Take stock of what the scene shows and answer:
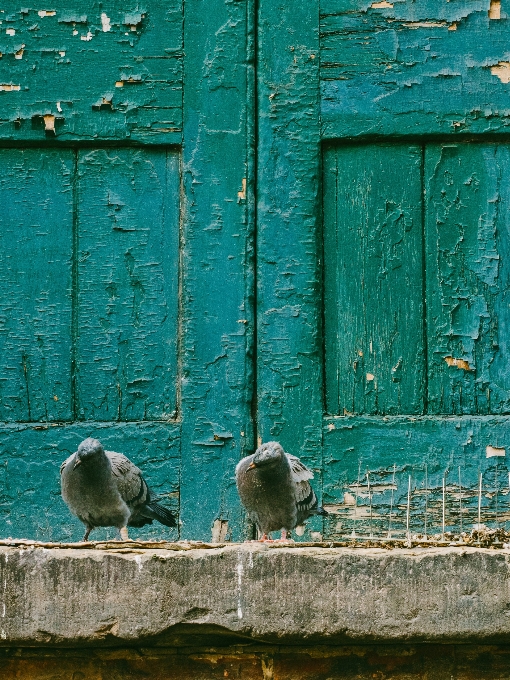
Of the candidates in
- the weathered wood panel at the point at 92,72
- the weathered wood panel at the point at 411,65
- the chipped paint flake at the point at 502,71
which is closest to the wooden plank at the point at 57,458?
the weathered wood panel at the point at 92,72

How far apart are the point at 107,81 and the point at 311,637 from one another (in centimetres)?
204

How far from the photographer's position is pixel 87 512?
3672 millimetres

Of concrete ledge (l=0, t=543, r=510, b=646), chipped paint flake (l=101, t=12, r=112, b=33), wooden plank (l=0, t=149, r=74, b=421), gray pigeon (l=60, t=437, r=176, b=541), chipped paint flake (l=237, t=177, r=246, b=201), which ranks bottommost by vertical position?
concrete ledge (l=0, t=543, r=510, b=646)

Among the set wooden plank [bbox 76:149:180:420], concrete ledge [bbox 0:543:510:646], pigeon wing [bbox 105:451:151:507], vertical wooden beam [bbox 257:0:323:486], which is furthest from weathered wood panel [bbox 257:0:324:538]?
concrete ledge [bbox 0:543:510:646]

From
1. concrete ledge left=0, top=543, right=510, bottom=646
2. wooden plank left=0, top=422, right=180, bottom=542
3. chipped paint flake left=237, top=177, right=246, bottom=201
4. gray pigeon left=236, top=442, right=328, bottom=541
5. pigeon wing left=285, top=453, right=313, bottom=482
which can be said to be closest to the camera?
concrete ledge left=0, top=543, right=510, bottom=646

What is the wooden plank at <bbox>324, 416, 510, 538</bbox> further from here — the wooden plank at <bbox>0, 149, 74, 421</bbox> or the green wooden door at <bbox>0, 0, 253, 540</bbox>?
the wooden plank at <bbox>0, 149, 74, 421</bbox>

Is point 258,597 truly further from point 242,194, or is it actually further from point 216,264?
point 242,194

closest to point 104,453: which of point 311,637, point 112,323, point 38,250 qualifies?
point 112,323

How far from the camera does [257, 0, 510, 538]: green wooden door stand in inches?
148

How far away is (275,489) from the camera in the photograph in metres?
3.62

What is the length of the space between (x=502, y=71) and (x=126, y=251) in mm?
1364

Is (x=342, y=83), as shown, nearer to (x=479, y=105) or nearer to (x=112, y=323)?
(x=479, y=105)

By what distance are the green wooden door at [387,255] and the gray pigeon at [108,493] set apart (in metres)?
0.45

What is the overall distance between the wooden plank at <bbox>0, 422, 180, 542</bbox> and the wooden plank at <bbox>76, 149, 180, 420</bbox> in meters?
0.06
